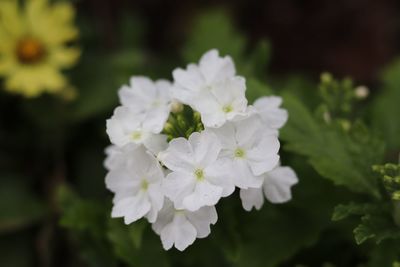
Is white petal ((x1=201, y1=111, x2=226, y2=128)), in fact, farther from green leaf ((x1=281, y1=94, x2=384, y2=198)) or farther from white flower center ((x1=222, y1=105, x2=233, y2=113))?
green leaf ((x1=281, y1=94, x2=384, y2=198))

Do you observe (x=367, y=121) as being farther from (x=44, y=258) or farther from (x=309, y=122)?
(x=44, y=258)

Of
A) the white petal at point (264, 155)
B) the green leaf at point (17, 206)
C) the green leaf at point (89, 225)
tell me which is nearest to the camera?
the white petal at point (264, 155)

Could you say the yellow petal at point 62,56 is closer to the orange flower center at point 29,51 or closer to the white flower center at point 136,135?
the orange flower center at point 29,51

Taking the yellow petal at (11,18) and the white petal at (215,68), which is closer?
the white petal at (215,68)

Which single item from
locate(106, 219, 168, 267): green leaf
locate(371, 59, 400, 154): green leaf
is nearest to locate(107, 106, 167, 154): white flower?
locate(106, 219, 168, 267): green leaf

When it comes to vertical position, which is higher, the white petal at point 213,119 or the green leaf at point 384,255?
the white petal at point 213,119

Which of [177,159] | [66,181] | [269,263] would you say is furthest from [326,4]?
[177,159]

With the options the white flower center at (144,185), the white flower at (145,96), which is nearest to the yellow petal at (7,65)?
the white flower at (145,96)

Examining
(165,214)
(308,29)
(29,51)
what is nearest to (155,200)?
(165,214)
